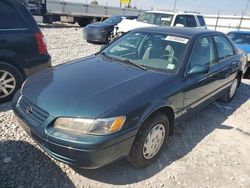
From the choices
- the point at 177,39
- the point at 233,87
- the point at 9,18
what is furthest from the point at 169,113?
the point at 9,18

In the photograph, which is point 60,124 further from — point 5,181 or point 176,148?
point 176,148

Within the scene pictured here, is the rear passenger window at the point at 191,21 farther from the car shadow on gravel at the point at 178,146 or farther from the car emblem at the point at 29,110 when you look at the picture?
the car emblem at the point at 29,110

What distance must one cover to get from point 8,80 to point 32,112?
207 cm

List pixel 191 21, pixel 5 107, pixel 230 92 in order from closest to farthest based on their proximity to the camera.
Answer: pixel 5 107 < pixel 230 92 < pixel 191 21

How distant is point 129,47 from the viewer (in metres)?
4.24

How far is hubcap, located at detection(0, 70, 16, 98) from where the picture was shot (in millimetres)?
4582

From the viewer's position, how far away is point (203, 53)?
4188mm

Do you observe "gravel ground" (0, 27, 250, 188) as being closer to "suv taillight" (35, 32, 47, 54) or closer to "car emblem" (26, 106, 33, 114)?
"car emblem" (26, 106, 33, 114)

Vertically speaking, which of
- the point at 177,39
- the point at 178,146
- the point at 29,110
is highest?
the point at 177,39

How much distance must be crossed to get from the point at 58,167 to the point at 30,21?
2.84m

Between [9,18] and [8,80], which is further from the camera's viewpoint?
[8,80]

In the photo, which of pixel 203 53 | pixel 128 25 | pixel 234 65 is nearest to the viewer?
pixel 203 53

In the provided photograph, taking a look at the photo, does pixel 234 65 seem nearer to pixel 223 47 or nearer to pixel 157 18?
pixel 223 47

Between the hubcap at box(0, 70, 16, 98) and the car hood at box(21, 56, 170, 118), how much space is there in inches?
50.6
